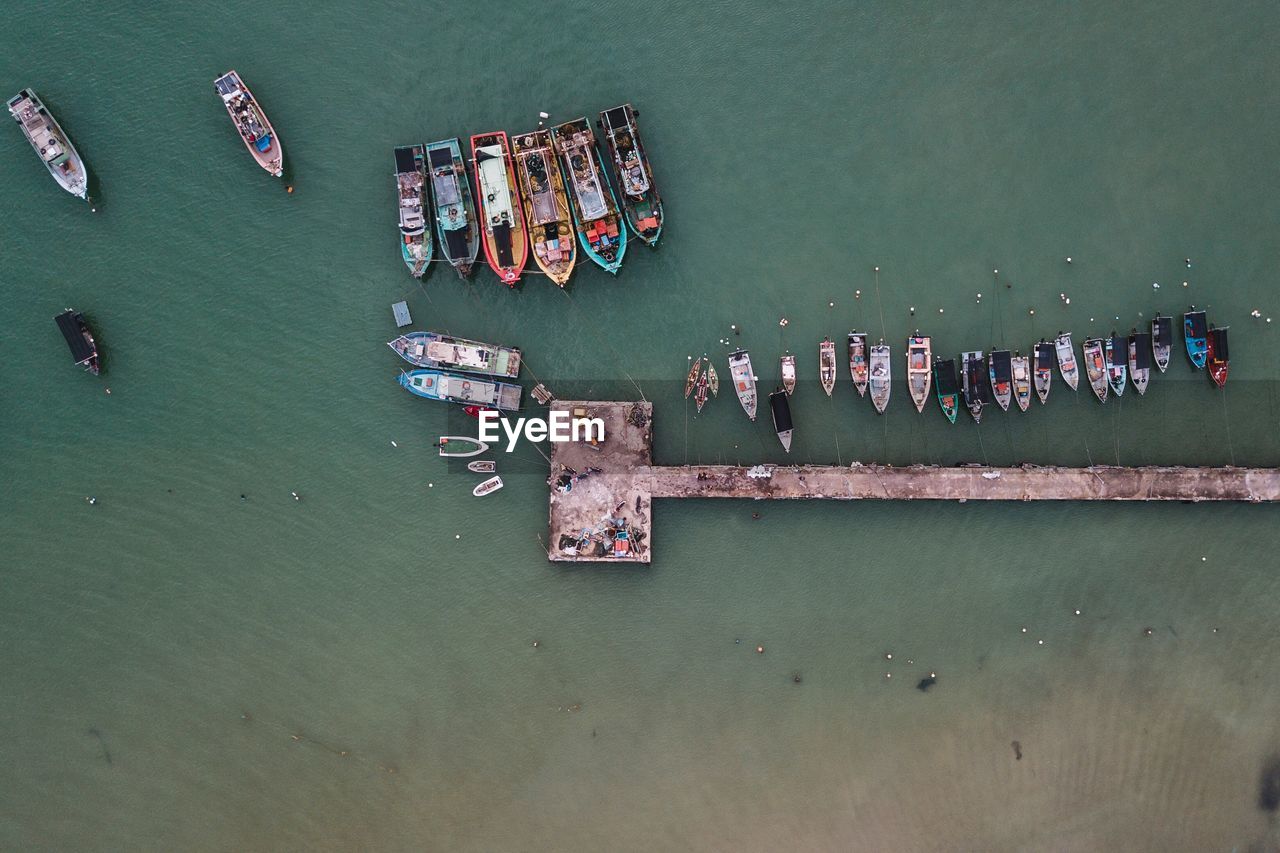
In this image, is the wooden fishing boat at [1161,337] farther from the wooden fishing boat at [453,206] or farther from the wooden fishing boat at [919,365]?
the wooden fishing boat at [453,206]

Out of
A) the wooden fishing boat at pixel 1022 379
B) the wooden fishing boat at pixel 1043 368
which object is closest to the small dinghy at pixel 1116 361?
the wooden fishing boat at pixel 1043 368

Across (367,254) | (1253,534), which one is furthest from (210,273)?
(1253,534)

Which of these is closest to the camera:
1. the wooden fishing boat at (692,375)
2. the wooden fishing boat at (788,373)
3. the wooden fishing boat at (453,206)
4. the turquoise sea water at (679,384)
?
the wooden fishing boat at (453,206)

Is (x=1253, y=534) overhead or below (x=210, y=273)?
below

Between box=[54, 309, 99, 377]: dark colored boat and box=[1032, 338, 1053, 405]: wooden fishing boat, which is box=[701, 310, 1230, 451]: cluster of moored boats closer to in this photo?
box=[1032, 338, 1053, 405]: wooden fishing boat

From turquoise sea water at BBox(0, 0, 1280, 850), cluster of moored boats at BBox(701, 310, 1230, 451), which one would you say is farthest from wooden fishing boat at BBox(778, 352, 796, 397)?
turquoise sea water at BBox(0, 0, 1280, 850)

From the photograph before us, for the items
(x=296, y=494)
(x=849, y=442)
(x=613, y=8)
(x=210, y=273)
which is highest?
(x=613, y=8)

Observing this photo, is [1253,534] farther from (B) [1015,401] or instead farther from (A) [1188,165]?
(A) [1188,165]
